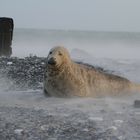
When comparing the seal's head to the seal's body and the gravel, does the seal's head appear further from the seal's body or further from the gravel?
the gravel

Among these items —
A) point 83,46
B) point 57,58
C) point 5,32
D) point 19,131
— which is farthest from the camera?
point 83,46

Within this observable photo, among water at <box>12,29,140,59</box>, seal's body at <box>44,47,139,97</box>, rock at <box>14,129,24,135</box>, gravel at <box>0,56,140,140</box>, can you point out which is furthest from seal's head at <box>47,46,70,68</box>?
water at <box>12,29,140,59</box>

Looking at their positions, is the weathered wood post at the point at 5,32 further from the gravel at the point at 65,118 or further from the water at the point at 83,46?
the gravel at the point at 65,118

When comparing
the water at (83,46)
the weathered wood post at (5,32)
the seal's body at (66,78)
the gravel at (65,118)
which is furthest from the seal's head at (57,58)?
the water at (83,46)

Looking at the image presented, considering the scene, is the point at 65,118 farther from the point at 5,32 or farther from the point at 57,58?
the point at 5,32

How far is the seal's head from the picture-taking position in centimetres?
849

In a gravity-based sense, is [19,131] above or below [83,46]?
below

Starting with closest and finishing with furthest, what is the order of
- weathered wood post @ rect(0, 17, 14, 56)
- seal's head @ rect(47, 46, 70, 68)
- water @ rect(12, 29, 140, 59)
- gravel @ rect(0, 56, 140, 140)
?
gravel @ rect(0, 56, 140, 140)
seal's head @ rect(47, 46, 70, 68)
weathered wood post @ rect(0, 17, 14, 56)
water @ rect(12, 29, 140, 59)

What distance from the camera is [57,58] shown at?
8.59 m

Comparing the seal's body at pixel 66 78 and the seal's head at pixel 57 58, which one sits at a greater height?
Answer: the seal's head at pixel 57 58

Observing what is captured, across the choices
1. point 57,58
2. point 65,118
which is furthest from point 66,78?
point 65,118

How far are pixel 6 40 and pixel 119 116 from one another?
10.3 metres

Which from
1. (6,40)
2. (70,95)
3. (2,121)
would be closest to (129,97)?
(70,95)

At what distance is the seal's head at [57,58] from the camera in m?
8.49
